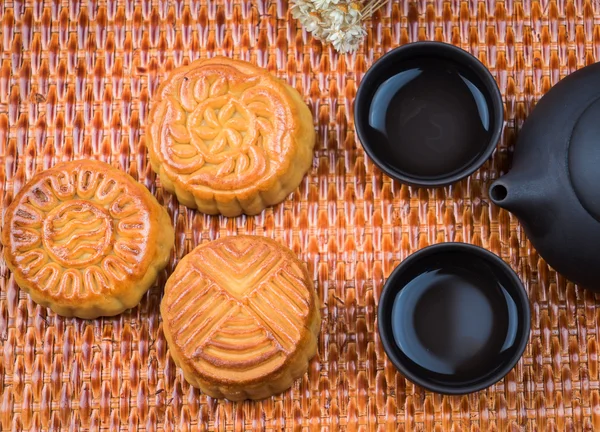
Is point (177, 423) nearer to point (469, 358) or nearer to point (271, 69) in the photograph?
point (469, 358)

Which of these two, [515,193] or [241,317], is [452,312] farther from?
[241,317]

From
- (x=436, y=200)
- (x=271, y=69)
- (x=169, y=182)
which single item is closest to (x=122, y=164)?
(x=169, y=182)

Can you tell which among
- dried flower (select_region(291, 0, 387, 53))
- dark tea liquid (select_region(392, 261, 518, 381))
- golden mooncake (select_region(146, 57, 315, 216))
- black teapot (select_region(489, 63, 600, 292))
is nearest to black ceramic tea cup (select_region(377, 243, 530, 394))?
dark tea liquid (select_region(392, 261, 518, 381))

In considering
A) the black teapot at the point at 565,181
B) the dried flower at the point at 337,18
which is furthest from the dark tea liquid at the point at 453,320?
the dried flower at the point at 337,18

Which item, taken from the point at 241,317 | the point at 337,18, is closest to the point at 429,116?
the point at 337,18

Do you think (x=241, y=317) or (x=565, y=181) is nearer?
(x=565, y=181)
